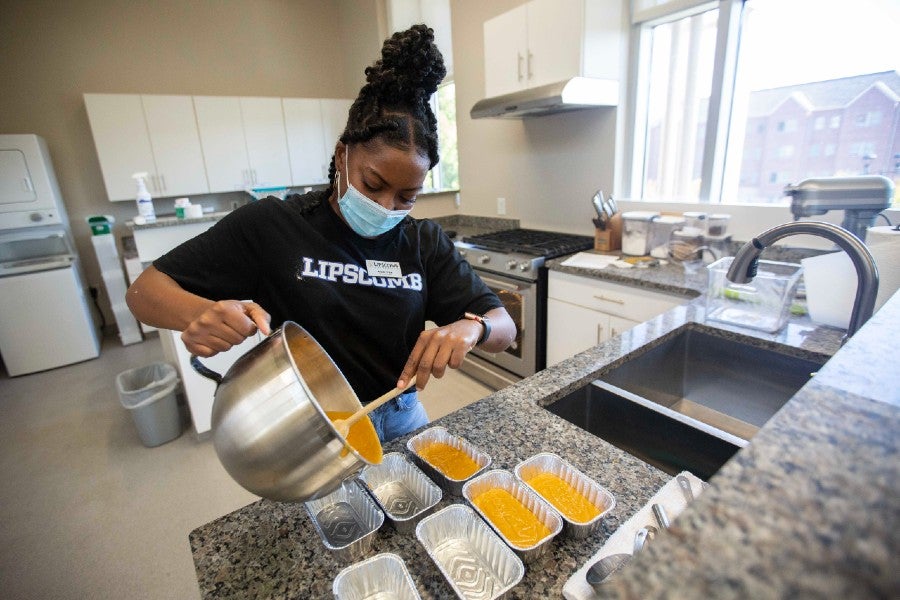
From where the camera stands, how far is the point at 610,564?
0.54 metres

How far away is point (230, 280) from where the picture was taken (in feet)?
3.26

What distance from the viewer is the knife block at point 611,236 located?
7.66ft

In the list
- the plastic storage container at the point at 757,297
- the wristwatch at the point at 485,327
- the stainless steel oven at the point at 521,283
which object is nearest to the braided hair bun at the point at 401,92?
the wristwatch at the point at 485,327

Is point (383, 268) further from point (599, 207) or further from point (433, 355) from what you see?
point (599, 207)

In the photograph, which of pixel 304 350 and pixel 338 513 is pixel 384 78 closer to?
pixel 304 350

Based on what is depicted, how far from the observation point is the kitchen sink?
1049 mm

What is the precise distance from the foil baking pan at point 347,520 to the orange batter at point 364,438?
0.05m

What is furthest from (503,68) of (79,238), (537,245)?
(79,238)

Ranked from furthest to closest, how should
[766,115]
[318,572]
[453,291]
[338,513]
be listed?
[766,115] → [453,291] → [338,513] → [318,572]

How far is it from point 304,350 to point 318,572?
0.32m

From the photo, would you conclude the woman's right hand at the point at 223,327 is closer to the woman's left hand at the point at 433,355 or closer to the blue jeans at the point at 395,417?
the woman's left hand at the point at 433,355

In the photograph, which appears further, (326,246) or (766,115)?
(766,115)

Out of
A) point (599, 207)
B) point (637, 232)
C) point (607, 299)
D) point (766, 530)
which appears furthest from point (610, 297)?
point (766, 530)

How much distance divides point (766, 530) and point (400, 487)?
2.07 feet
